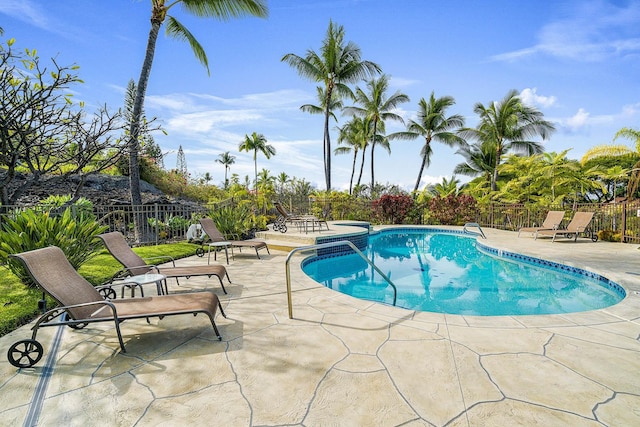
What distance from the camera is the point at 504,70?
10.7m

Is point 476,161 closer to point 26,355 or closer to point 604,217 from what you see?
point 604,217

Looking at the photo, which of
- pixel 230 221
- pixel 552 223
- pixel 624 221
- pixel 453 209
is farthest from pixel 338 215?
pixel 624 221

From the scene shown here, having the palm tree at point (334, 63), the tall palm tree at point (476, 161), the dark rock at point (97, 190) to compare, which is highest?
the palm tree at point (334, 63)

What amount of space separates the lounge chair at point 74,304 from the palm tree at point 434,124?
24.2 m

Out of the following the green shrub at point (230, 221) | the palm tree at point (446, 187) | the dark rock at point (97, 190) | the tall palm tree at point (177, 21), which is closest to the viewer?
the green shrub at point (230, 221)

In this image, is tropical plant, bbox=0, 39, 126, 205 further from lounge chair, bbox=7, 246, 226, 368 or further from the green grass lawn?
lounge chair, bbox=7, 246, 226, 368

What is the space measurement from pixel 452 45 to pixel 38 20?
35.8 feet

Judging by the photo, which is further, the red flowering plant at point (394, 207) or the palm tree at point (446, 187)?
the palm tree at point (446, 187)

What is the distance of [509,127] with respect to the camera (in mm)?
21875

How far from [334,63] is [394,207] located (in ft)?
34.5

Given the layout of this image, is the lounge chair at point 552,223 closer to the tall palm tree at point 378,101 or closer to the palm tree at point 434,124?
Answer: the palm tree at point 434,124

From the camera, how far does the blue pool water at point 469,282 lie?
5.68 m

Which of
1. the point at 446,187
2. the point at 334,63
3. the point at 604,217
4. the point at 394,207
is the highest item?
the point at 334,63

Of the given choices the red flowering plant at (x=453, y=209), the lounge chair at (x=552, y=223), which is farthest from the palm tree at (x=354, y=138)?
the lounge chair at (x=552, y=223)
